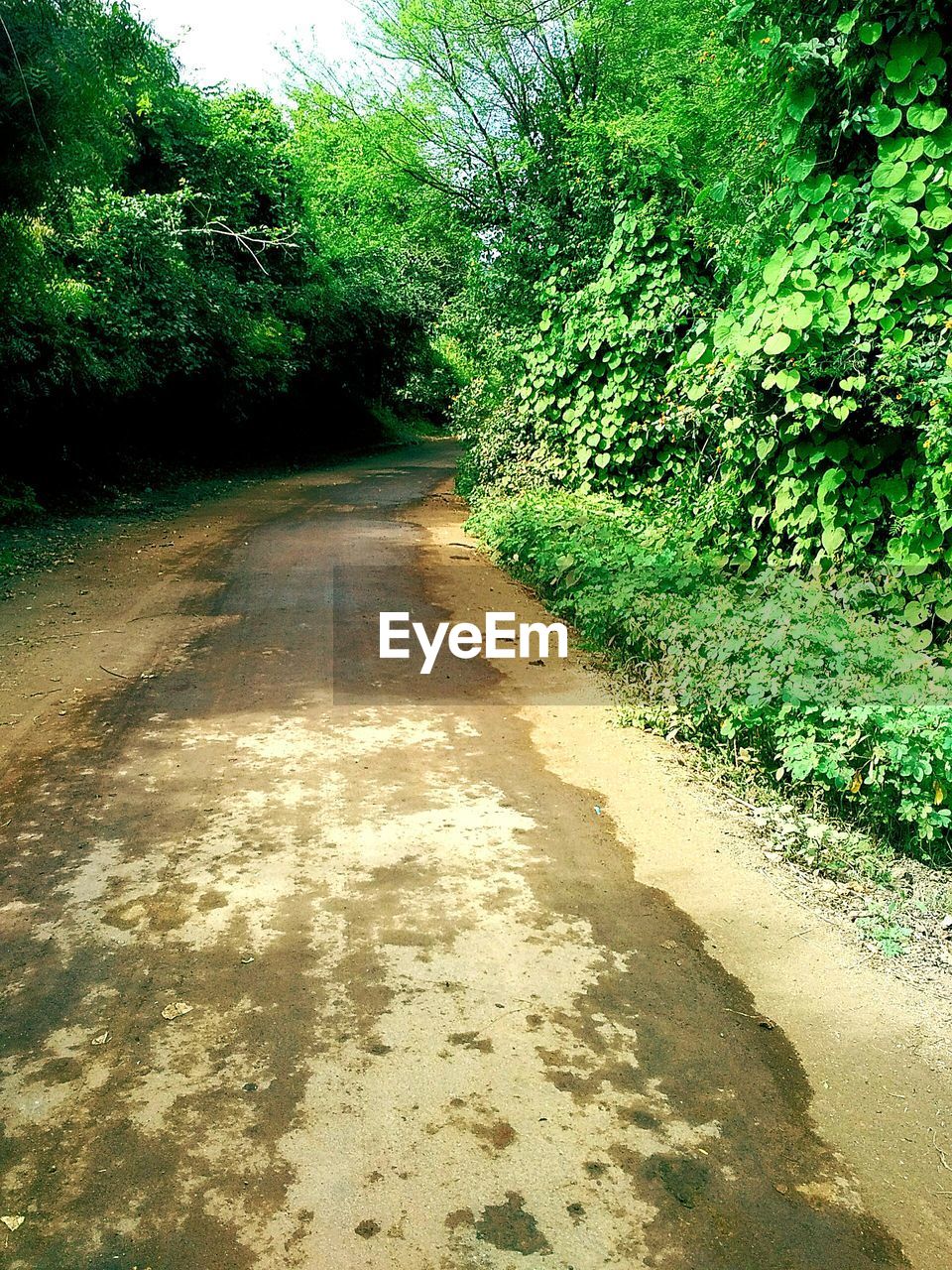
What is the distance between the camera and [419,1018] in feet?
10.8

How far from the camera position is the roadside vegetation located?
5793mm

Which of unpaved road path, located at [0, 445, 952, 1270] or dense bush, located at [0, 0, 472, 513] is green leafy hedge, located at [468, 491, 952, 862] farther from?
dense bush, located at [0, 0, 472, 513]

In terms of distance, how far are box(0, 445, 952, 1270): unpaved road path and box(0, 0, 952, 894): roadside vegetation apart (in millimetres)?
1164

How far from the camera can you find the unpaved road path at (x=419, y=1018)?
8.25 feet

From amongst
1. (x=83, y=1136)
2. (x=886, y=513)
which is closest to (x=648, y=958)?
(x=83, y=1136)

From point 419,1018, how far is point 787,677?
2747mm

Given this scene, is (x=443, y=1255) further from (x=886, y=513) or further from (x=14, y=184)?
(x=14, y=184)

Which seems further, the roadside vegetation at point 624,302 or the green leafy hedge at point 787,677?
the roadside vegetation at point 624,302

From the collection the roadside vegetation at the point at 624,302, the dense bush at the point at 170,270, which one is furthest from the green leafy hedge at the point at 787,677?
the dense bush at the point at 170,270

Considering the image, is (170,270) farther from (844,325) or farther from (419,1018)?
(419,1018)

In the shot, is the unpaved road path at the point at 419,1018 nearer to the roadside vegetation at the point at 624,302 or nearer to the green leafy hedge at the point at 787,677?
the green leafy hedge at the point at 787,677

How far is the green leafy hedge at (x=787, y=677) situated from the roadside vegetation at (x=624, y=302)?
0.08 feet

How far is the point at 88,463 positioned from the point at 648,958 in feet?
46.3

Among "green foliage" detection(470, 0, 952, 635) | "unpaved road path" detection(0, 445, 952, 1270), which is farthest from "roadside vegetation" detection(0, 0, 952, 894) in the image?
"unpaved road path" detection(0, 445, 952, 1270)
